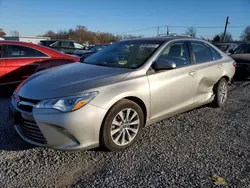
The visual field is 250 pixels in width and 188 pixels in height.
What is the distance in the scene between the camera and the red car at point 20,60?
5.39 meters

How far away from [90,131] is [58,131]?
36 centimetres

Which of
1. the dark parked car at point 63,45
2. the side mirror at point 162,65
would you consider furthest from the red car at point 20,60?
the dark parked car at point 63,45

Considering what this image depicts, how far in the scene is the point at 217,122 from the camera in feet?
13.7

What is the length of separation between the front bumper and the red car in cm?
301

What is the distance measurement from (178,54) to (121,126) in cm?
176

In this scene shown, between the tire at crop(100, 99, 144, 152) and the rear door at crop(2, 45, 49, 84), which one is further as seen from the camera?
the rear door at crop(2, 45, 49, 84)

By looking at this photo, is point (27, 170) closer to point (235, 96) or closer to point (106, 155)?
point (106, 155)

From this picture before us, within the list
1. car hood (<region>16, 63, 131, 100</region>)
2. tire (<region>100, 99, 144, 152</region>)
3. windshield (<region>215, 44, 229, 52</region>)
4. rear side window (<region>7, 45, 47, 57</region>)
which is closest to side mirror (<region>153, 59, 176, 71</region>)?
car hood (<region>16, 63, 131, 100</region>)

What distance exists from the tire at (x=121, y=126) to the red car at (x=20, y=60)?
11.6 feet

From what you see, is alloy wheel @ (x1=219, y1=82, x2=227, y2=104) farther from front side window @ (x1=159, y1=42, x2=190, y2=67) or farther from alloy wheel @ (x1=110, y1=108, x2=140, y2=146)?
alloy wheel @ (x1=110, y1=108, x2=140, y2=146)

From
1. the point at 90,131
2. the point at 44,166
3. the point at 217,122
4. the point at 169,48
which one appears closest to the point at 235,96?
the point at 217,122

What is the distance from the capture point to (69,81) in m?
3.02

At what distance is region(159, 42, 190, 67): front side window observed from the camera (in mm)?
3793

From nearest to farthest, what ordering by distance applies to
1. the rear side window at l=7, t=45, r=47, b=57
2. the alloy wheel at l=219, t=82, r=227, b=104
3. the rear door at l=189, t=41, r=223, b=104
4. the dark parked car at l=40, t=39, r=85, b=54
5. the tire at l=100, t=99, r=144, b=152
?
the tire at l=100, t=99, r=144, b=152 < the rear door at l=189, t=41, r=223, b=104 < the alloy wheel at l=219, t=82, r=227, b=104 < the rear side window at l=7, t=45, r=47, b=57 < the dark parked car at l=40, t=39, r=85, b=54
